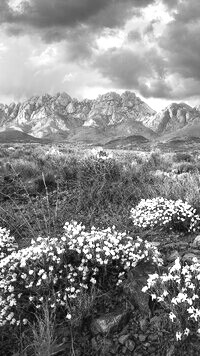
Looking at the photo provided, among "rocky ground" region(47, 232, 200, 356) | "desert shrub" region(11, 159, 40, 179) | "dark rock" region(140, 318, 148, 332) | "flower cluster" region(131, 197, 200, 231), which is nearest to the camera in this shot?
"rocky ground" region(47, 232, 200, 356)

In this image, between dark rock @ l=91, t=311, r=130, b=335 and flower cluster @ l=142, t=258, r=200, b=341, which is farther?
dark rock @ l=91, t=311, r=130, b=335

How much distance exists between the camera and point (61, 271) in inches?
177

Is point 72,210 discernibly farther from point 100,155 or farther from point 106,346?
point 100,155

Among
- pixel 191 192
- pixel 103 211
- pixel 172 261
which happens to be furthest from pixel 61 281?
pixel 191 192

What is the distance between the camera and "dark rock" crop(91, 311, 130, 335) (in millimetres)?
4074

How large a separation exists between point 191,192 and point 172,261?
133 inches

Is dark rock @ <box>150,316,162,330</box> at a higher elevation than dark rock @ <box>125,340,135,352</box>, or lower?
higher

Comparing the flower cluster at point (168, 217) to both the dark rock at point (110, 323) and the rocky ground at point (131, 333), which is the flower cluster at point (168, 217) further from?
the dark rock at point (110, 323)

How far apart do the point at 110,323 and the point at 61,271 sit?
87 centimetres

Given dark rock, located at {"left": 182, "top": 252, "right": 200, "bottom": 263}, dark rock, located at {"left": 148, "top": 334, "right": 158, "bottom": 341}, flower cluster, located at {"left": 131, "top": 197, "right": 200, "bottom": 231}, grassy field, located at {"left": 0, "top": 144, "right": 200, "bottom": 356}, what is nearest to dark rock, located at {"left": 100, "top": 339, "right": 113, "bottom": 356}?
grassy field, located at {"left": 0, "top": 144, "right": 200, "bottom": 356}

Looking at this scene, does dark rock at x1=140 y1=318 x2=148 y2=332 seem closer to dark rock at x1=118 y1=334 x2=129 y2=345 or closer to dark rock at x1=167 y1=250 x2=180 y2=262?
dark rock at x1=118 y1=334 x2=129 y2=345

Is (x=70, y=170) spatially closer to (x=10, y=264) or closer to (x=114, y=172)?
(x=114, y=172)

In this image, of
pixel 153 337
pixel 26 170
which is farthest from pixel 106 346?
pixel 26 170

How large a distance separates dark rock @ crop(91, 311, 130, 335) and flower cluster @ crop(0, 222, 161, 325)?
318 millimetres
